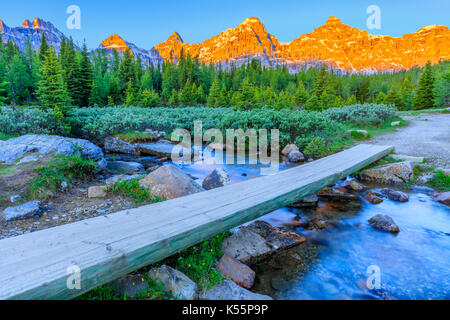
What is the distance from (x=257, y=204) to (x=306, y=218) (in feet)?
7.64

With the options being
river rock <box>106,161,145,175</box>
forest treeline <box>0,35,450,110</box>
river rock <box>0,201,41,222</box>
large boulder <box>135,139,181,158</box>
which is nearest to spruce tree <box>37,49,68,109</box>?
forest treeline <box>0,35,450,110</box>

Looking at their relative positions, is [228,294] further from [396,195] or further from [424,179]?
[424,179]

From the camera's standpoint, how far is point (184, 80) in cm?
6475

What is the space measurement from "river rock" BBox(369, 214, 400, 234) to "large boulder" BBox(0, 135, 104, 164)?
7.52m

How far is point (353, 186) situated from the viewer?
7434 mm

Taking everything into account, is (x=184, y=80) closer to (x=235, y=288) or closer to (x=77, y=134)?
(x=77, y=134)

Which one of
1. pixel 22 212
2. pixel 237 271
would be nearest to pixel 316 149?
pixel 237 271

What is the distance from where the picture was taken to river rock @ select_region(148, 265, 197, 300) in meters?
2.74

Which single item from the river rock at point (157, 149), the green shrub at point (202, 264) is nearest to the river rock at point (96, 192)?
the green shrub at point (202, 264)

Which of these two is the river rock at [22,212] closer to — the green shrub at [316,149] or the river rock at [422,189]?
the river rock at [422,189]

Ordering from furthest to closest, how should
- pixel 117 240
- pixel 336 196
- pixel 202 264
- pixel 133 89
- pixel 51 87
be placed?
pixel 133 89 < pixel 51 87 < pixel 336 196 < pixel 202 264 < pixel 117 240

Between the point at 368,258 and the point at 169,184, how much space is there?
12.6ft

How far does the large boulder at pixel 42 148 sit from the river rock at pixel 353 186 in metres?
7.53
